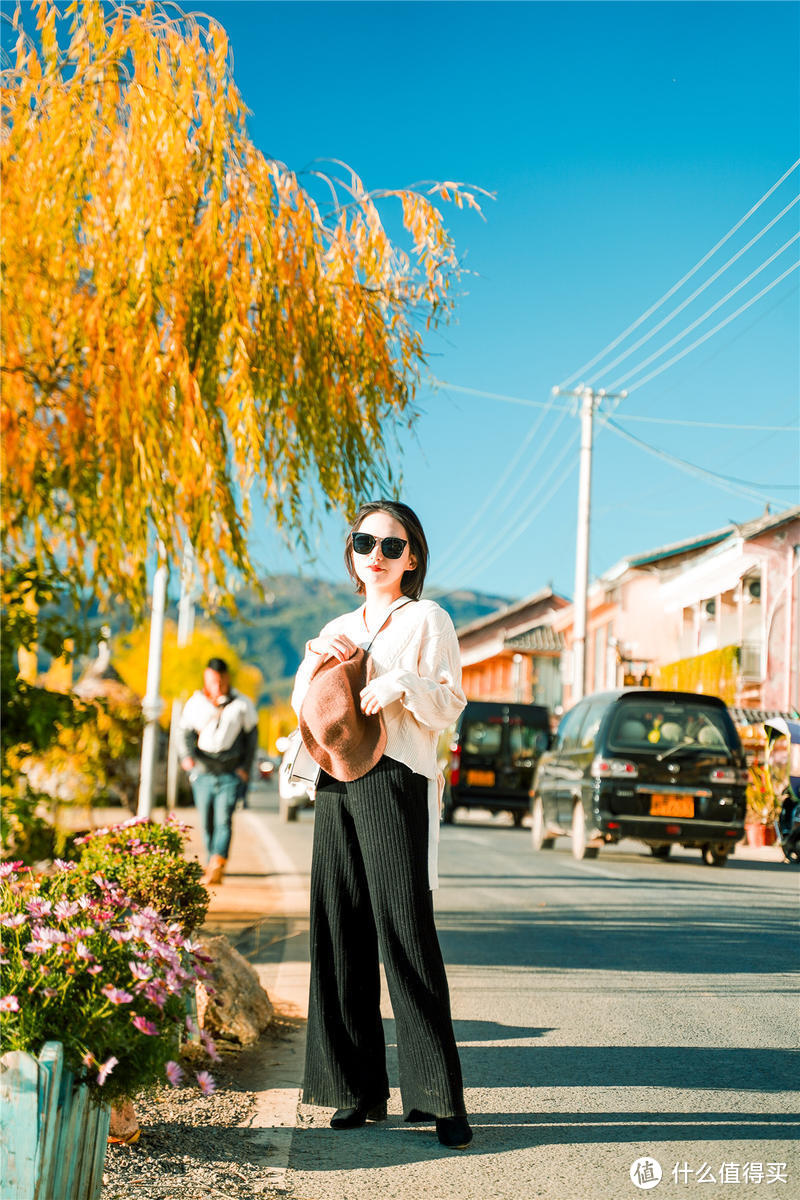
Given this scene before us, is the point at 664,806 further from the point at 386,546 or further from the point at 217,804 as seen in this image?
the point at 386,546

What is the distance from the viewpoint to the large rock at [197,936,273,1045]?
5.21 meters

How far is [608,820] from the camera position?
14.1 m

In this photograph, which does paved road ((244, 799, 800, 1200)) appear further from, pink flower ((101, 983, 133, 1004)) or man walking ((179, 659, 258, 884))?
man walking ((179, 659, 258, 884))

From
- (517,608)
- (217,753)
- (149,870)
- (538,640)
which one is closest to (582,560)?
(217,753)

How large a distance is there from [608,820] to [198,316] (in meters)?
9.04

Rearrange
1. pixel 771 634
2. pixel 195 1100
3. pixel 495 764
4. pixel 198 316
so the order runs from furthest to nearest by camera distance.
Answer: pixel 771 634 → pixel 495 764 → pixel 198 316 → pixel 195 1100

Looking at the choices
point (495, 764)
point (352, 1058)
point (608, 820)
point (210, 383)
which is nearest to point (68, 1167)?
point (352, 1058)

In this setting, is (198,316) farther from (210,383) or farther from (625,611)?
(625,611)

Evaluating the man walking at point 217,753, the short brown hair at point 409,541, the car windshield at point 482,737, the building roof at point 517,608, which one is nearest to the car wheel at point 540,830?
the man walking at point 217,753

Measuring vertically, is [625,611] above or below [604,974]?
above

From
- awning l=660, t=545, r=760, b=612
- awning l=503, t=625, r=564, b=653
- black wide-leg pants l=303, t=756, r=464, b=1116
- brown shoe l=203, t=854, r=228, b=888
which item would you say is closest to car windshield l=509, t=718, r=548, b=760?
awning l=660, t=545, r=760, b=612

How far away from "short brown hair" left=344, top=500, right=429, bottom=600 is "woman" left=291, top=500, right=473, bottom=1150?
3.0 inches

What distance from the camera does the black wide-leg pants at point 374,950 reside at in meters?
3.81

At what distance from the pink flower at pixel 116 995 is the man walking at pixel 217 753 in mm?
7364
